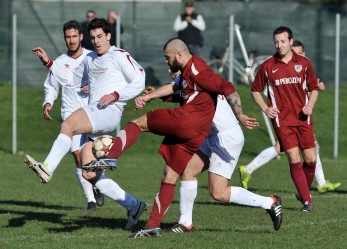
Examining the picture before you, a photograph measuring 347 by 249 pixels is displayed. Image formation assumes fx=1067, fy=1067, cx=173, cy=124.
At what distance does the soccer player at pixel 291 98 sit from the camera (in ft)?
43.3

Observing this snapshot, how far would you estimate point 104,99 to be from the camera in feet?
36.8

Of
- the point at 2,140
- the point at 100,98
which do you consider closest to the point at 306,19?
the point at 2,140

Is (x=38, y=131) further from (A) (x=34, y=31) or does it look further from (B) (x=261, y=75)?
(B) (x=261, y=75)

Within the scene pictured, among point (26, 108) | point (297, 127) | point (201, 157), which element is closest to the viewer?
point (201, 157)

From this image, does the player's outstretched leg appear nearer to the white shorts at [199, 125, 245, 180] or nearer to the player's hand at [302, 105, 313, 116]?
A: the white shorts at [199, 125, 245, 180]

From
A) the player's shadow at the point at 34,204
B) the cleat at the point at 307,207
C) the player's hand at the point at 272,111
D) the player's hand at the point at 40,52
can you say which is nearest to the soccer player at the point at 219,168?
the player's hand at the point at 272,111

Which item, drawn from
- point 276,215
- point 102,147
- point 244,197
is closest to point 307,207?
point 244,197

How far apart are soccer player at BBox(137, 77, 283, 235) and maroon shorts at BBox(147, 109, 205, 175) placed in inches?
18.4

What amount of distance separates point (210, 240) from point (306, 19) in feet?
56.9

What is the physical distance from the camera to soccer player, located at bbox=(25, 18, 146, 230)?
11.2 metres

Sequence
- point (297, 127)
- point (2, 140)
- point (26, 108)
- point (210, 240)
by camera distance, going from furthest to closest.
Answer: point (26, 108), point (2, 140), point (297, 127), point (210, 240)

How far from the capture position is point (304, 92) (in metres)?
13.5

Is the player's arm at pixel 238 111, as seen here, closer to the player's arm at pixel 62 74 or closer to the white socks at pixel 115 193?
the white socks at pixel 115 193

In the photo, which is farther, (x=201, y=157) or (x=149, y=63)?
(x=149, y=63)
